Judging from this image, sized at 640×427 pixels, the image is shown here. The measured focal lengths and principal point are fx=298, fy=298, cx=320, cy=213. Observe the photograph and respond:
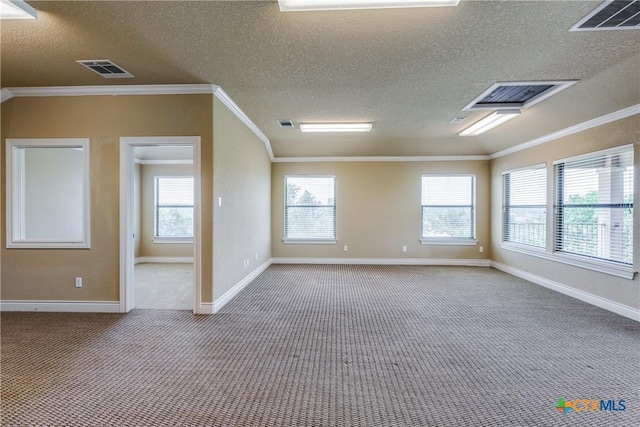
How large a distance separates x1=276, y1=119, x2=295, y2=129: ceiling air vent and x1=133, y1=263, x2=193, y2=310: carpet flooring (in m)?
3.14

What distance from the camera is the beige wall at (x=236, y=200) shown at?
12.6 ft

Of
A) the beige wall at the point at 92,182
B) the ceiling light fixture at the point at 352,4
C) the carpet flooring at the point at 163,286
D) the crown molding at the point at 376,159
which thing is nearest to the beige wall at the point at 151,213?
the carpet flooring at the point at 163,286

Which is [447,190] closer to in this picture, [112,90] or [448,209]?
[448,209]

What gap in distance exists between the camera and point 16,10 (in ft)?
7.23

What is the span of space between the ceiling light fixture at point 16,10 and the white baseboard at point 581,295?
654 cm

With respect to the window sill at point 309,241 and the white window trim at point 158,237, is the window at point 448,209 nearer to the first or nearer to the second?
the window sill at point 309,241

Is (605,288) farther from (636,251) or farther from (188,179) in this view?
(188,179)

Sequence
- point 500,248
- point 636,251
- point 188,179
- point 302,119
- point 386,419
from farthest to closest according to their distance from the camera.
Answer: point 188,179 < point 500,248 < point 302,119 < point 636,251 < point 386,419

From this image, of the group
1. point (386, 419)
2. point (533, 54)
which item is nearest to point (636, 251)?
point (533, 54)

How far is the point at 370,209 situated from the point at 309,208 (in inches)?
57.2

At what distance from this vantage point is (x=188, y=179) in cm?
740

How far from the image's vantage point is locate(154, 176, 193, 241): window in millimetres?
7402

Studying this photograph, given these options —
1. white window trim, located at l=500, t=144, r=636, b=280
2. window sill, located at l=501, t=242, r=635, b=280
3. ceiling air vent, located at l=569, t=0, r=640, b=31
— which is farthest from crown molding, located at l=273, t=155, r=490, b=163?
ceiling air vent, located at l=569, t=0, r=640, b=31

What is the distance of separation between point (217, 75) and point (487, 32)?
267 centimetres
